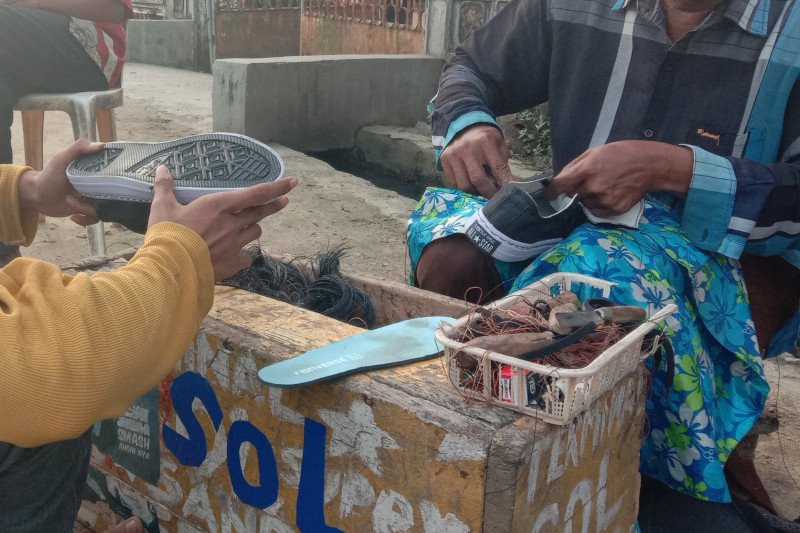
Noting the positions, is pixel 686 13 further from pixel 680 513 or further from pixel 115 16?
pixel 115 16

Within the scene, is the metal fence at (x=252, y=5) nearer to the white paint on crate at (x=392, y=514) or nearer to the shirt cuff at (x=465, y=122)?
the shirt cuff at (x=465, y=122)

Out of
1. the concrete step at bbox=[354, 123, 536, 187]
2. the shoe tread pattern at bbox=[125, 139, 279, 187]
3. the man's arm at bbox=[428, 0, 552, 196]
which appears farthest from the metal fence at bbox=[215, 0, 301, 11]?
the shoe tread pattern at bbox=[125, 139, 279, 187]

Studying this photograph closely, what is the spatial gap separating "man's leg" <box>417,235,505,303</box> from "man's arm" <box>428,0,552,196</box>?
0.17 meters

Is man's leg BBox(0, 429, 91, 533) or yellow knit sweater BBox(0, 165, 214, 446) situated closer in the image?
yellow knit sweater BBox(0, 165, 214, 446)

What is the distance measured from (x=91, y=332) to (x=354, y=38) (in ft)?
22.6

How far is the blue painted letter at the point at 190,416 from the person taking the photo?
166 centimetres

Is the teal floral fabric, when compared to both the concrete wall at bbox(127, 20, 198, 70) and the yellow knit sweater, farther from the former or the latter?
the concrete wall at bbox(127, 20, 198, 70)

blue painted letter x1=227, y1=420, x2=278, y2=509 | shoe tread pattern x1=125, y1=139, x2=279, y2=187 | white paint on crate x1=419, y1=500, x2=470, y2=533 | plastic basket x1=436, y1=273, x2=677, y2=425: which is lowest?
blue painted letter x1=227, y1=420, x2=278, y2=509

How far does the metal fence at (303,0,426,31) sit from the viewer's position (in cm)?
674

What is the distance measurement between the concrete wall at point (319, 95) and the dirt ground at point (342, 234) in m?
0.32

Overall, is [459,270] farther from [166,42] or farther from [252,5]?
[166,42]

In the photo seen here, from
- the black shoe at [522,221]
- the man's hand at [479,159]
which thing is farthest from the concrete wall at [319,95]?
the black shoe at [522,221]

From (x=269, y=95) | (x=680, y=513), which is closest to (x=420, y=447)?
(x=680, y=513)

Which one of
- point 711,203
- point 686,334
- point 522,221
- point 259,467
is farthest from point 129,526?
point 711,203
